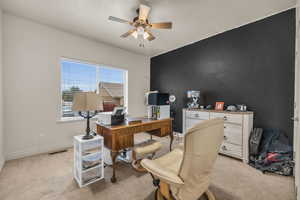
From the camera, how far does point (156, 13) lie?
7.75ft

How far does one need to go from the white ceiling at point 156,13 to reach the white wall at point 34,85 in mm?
276

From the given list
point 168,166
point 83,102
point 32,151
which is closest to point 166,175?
point 168,166

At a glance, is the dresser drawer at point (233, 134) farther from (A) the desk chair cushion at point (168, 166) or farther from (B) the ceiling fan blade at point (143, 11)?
(B) the ceiling fan blade at point (143, 11)

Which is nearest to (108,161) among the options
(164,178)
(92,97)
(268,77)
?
(92,97)

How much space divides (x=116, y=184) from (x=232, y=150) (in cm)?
226

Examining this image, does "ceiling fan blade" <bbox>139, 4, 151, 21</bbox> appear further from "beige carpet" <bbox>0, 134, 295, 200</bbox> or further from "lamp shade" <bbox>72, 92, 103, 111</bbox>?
"beige carpet" <bbox>0, 134, 295, 200</bbox>

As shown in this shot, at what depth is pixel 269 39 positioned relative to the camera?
96.6 inches

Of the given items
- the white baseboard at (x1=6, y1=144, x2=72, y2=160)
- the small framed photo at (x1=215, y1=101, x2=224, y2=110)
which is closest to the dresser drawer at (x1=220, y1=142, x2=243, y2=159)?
the small framed photo at (x1=215, y1=101, x2=224, y2=110)

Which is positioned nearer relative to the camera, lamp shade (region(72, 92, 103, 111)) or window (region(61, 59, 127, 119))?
lamp shade (region(72, 92, 103, 111))

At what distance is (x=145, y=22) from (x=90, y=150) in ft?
7.65

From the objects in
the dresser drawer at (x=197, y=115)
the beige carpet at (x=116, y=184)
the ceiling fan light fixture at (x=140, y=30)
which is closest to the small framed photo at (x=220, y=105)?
the dresser drawer at (x=197, y=115)

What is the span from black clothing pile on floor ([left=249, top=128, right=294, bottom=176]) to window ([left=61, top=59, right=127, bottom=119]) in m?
3.53

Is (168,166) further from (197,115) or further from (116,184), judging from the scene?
(197,115)

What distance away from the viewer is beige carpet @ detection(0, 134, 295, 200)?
61.7 inches
